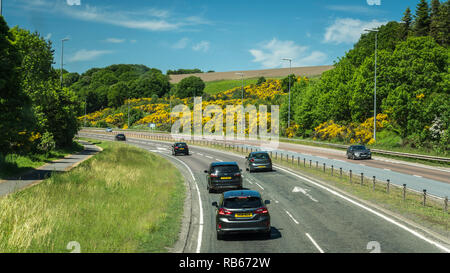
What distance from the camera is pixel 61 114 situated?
4906cm

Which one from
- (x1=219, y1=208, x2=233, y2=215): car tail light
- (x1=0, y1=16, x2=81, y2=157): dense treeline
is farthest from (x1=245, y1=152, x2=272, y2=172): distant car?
(x1=219, y1=208, x2=233, y2=215): car tail light

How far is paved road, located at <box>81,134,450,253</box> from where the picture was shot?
1248cm

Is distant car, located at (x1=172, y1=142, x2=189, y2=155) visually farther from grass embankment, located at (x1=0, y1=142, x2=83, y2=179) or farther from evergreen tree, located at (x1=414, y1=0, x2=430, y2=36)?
evergreen tree, located at (x1=414, y1=0, x2=430, y2=36)

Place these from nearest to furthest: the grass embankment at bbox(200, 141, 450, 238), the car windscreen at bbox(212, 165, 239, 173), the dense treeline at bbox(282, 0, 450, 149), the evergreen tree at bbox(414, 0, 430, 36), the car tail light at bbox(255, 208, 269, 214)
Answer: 1. the car tail light at bbox(255, 208, 269, 214)
2. the grass embankment at bbox(200, 141, 450, 238)
3. the car windscreen at bbox(212, 165, 239, 173)
4. the dense treeline at bbox(282, 0, 450, 149)
5. the evergreen tree at bbox(414, 0, 430, 36)

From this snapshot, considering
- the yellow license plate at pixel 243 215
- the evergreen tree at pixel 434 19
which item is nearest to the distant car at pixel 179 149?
the yellow license plate at pixel 243 215

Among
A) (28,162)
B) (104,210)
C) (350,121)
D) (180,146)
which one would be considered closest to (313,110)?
(350,121)

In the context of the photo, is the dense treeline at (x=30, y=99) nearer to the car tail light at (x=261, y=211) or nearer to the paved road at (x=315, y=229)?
the paved road at (x=315, y=229)

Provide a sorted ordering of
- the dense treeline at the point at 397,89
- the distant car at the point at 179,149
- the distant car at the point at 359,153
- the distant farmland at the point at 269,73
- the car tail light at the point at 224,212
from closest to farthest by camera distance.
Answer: the car tail light at the point at 224,212
the distant car at the point at 359,153
the dense treeline at the point at 397,89
the distant car at the point at 179,149
the distant farmland at the point at 269,73

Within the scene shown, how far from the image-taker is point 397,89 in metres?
53.0

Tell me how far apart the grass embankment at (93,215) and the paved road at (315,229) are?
1.20m

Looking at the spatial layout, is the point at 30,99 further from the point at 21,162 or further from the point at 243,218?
the point at 243,218

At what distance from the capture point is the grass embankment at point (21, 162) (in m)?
29.1

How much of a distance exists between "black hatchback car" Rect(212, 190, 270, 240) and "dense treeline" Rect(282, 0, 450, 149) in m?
39.2
